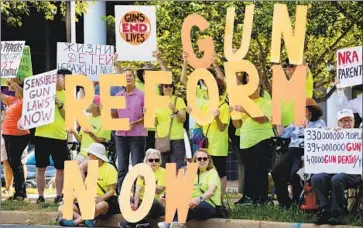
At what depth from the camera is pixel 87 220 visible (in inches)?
442

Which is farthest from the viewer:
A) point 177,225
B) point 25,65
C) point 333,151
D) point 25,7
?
point 25,7

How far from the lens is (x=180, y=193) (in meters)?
10.8

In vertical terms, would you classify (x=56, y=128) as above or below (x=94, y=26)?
below

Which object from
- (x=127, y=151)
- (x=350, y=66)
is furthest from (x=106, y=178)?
(x=350, y=66)

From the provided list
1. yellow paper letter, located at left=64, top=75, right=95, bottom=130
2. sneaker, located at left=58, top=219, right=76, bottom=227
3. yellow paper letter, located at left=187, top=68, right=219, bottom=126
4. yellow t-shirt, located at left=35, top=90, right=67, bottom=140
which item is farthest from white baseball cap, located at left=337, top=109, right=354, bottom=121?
yellow t-shirt, located at left=35, top=90, right=67, bottom=140

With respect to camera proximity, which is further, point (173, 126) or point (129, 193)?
point (173, 126)

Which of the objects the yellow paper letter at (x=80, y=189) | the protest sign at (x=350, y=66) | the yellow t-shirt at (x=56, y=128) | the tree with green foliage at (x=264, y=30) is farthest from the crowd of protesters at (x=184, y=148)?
the tree with green foliage at (x=264, y=30)

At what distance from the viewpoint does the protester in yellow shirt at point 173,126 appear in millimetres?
11797

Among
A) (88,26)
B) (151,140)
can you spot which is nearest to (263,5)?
(151,140)

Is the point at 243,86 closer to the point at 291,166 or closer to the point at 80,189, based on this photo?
the point at 291,166

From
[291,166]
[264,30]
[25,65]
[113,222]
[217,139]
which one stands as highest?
[264,30]

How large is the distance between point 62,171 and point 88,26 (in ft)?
33.8

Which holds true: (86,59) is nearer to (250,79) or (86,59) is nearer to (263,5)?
(250,79)

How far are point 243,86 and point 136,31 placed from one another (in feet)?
4.55
